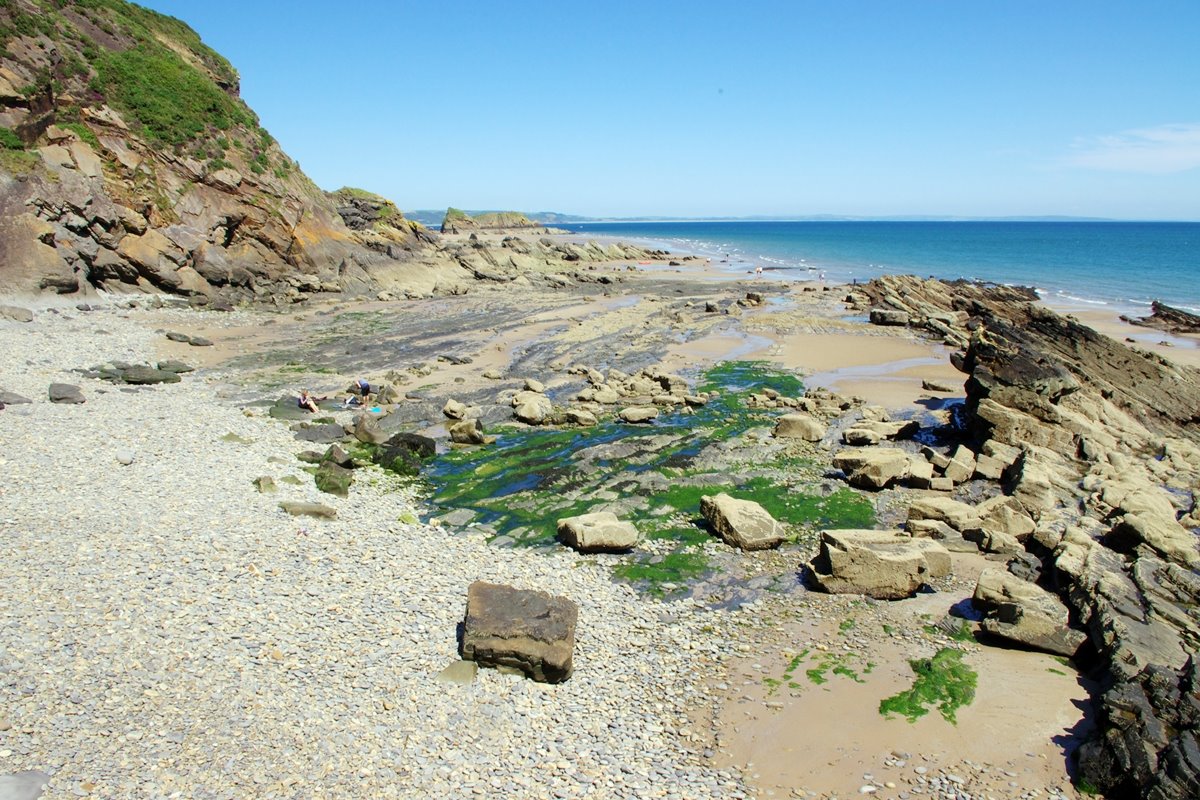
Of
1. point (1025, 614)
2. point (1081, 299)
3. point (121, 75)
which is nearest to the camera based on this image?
point (1025, 614)

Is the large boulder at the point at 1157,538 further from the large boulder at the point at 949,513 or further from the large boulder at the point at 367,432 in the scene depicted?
the large boulder at the point at 367,432

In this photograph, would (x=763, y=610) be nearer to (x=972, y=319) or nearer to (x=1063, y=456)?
(x=1063, y=456)

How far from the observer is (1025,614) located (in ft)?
38.5

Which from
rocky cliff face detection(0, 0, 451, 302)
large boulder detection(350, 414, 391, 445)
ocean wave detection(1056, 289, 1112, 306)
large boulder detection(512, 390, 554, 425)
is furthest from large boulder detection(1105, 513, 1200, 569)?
ocean wave detection(1056, 289, 1112, 306)

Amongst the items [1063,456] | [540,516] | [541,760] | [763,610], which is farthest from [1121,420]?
[541,760]

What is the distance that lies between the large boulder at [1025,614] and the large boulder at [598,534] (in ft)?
21.2

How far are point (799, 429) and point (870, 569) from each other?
952cm

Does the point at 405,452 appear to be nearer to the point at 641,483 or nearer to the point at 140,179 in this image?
the point at 641,483

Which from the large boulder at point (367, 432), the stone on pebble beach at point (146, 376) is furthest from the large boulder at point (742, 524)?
the stone on pebble beach at point (146, 376)

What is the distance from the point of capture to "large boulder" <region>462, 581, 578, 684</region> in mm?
10484

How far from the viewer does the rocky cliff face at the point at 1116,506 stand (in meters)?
8.91

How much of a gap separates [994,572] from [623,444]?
10.7m

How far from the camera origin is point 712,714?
1005 centimetres

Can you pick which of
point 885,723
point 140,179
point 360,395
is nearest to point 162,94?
point 140,179
